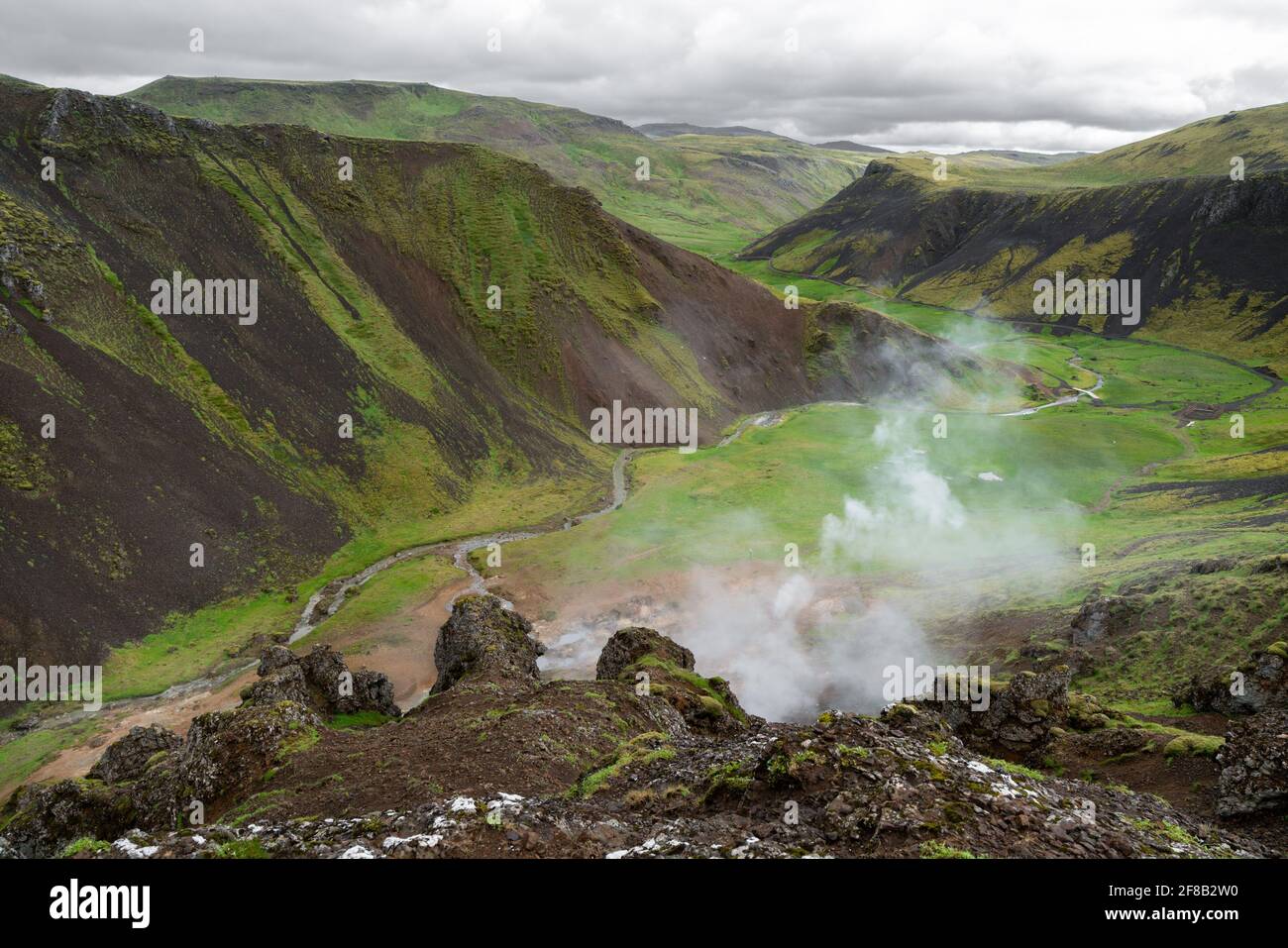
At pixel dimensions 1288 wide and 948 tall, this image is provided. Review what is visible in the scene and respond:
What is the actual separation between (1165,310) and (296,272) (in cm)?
16554

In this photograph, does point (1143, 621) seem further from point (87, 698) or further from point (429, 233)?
point (429, 233)

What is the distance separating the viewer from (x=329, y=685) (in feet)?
114

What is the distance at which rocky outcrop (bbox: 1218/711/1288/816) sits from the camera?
19.6 meters

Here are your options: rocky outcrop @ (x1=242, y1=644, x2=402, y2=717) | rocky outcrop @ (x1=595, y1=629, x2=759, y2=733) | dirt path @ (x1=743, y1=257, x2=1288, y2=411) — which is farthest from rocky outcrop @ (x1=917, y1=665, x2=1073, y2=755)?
dirt path @ (x1=743, y1=257, x2=1288, y2=411)

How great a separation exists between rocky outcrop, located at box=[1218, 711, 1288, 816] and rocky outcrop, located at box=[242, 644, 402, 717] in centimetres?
3186

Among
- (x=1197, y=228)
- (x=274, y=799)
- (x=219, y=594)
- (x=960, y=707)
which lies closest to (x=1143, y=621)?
(x=960, y=707)

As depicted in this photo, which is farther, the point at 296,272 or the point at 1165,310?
the point at 1165,310

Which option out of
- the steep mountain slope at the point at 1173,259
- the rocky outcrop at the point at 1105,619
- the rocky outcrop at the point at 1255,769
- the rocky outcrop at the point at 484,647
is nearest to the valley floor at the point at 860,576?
the rocky outcrop at the point at 1105,619

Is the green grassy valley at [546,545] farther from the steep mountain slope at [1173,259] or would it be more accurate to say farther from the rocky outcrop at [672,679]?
the steep mountain slope at [1173,259]

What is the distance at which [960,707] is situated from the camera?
103 ft

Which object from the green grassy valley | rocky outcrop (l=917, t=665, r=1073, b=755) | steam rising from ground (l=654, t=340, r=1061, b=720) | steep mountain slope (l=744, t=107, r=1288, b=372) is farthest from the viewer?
steep mountain slope (l=744, t=107, r=1288, b=372)

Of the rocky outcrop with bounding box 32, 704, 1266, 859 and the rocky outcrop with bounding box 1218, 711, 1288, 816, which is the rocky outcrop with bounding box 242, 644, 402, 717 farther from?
the rocky outcrop with bounding box 1218, 711, 1288, 816

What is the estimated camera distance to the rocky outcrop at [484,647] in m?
35.4
